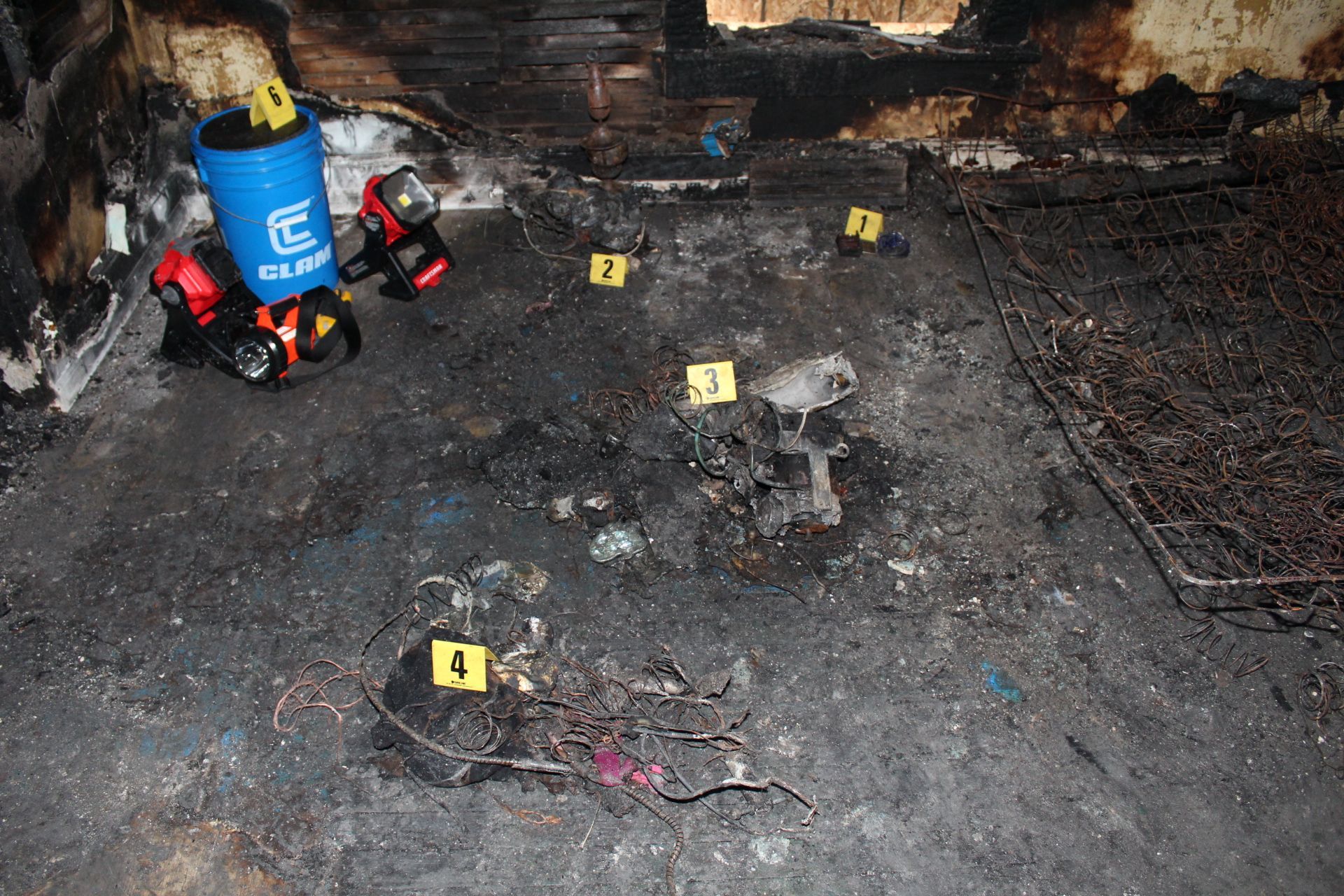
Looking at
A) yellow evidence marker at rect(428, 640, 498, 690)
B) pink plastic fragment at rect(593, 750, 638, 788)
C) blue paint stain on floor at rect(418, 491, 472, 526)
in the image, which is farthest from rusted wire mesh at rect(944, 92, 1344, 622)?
blue paint stain on floor at rect(418, 491, 472, 526)

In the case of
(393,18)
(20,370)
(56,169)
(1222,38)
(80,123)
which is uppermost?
(393,18)

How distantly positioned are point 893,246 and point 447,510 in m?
2.98

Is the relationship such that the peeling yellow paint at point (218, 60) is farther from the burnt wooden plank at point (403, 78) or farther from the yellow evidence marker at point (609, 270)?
the yellow evidence marker at point (609, 270)

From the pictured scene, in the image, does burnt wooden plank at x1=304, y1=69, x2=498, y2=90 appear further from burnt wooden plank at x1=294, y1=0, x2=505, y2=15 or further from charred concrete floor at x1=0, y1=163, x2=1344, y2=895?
charred concrete floor at x1=0, y1=163, x2=1344, y2=895

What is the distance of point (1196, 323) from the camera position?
4465 mm

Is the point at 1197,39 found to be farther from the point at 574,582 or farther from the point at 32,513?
the point at 32,513

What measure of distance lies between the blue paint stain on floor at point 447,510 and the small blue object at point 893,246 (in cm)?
283

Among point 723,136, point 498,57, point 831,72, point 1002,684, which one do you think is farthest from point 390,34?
point 1002,684

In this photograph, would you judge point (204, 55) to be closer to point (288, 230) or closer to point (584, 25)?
point (288, 230)

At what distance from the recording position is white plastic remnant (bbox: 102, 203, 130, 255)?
4.54 meters

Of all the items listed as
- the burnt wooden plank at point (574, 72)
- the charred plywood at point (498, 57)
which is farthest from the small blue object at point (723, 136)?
the burnt wooden plank at point (574, 72)

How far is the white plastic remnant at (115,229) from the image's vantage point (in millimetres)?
4535

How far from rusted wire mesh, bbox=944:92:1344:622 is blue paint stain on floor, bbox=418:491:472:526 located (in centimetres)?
265


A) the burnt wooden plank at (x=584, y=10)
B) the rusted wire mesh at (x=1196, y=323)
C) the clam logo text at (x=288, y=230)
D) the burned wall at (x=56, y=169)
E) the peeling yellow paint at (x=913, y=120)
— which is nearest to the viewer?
the rusted wire mesh at (x=1196, y=323)
